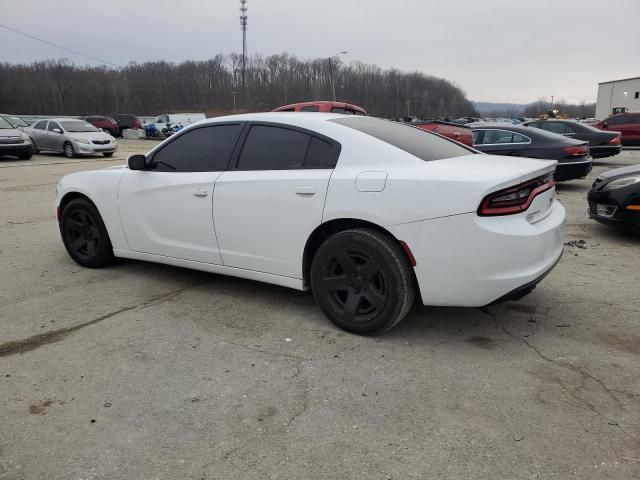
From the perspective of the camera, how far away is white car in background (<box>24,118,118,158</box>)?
18.7 metres

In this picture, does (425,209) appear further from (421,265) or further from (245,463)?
(245,463)

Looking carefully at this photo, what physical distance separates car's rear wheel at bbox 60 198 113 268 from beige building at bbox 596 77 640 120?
73.0 meters

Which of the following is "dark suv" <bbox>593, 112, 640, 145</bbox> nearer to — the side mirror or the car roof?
the car roof

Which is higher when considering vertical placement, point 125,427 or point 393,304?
point 393,304

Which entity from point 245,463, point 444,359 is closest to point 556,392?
point 444,359

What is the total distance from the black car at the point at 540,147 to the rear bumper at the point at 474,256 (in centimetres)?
709

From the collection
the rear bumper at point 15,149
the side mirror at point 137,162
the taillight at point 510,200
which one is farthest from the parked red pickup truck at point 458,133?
the rear bumper at point 15,149

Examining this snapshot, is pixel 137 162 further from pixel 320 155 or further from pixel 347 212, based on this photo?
pixel 347 212

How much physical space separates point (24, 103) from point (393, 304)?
9648 centimetres

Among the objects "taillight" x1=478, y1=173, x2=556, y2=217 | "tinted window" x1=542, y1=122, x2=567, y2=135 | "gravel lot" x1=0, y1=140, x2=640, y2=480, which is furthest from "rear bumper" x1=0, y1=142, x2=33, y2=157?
"taillight" x1=478, y1=173, x2=556, y2=217

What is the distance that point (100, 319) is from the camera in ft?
12.7

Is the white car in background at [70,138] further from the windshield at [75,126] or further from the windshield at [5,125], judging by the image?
the windshield at [5,125]

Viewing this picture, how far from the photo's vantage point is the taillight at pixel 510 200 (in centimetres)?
302

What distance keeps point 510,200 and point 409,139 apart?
103 cm
